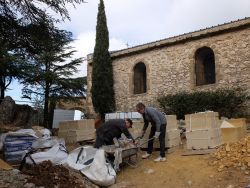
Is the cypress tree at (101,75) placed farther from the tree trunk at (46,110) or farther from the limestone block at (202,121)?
the limestone block at (202,121)

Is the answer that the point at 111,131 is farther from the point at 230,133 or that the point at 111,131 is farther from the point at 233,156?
the point at 230,133

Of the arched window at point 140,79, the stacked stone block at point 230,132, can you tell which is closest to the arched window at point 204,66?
the arched window at point 140,79

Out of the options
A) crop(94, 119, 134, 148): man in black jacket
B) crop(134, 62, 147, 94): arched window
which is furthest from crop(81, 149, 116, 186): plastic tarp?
crop(134, 62, 147, 94): arched window

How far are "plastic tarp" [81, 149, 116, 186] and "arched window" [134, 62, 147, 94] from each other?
12379 mm

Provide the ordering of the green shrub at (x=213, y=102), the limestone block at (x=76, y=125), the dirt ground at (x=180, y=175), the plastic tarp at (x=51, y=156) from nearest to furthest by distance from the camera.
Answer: the dirt ground at (x=180, y=175), the plastic tarp at (x=51, y=156), the limestone block at (x=76, y=125), the green shrub at (x=213, y=102)

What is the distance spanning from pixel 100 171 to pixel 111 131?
1474 mm

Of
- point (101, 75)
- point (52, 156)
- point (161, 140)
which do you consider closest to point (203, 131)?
point (161, 140)

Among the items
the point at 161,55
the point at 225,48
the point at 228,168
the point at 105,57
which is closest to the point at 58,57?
the point at 105,57

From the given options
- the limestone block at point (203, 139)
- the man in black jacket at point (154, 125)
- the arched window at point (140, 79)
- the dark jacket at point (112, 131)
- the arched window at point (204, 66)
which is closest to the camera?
the dark jacket at point (112, 131)

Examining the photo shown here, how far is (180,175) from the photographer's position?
8430mm

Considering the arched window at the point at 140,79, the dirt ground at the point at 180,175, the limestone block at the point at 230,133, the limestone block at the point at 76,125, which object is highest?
the arched window at the point at 140,79

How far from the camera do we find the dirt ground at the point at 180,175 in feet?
25.6

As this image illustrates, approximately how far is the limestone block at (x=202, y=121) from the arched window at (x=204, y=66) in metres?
8.00

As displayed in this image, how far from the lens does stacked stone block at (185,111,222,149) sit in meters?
9.89
